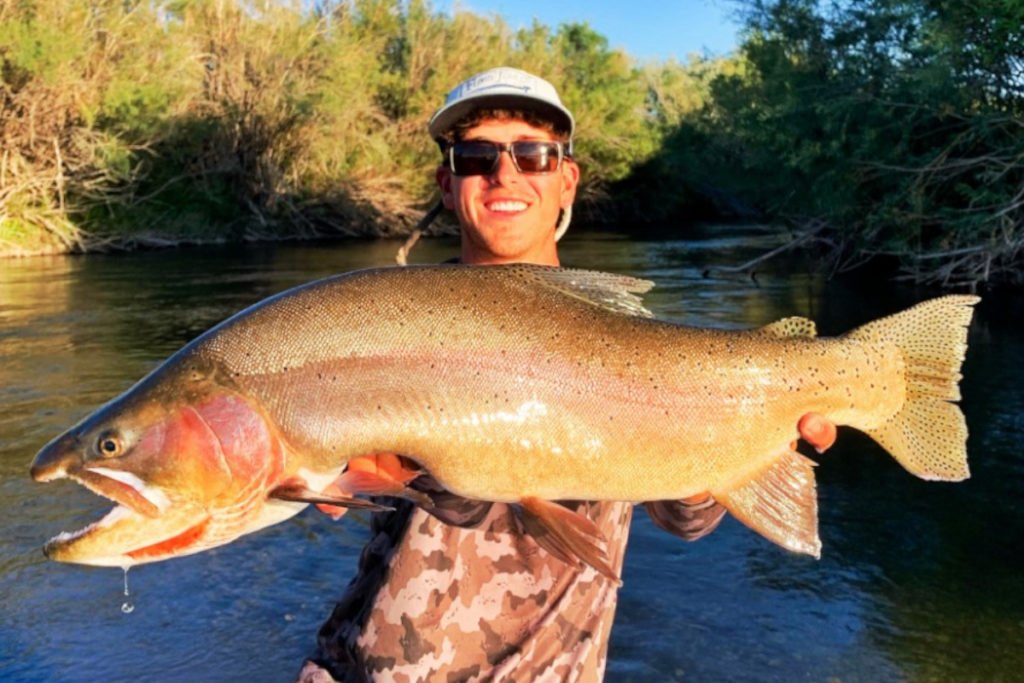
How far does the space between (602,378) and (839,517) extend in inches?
176

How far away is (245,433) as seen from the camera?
2.27m

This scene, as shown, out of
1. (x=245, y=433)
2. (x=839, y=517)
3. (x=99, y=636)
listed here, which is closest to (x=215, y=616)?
(x=99, y=636)

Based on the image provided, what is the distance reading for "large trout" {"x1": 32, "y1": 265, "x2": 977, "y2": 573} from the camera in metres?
2.27

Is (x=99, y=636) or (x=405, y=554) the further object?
(x=99, y=636)

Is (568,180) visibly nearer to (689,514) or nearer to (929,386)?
(689,514)

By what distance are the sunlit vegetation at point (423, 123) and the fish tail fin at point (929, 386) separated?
37.2 ft

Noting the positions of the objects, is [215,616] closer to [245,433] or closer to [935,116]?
[245,433]

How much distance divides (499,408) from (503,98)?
45.5 inches

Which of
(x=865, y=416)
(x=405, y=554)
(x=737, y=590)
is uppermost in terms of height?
(x=865, y=416)

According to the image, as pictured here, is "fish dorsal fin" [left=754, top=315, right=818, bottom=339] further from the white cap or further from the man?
the white cap

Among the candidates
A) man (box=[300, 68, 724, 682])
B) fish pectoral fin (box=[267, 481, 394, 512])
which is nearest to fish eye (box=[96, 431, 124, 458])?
fish pectoral fin (box=[267, 481, 394, 512])

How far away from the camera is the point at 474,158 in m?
3.05

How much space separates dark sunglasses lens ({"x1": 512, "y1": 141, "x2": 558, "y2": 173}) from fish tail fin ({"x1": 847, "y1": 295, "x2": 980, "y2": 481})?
1.07m

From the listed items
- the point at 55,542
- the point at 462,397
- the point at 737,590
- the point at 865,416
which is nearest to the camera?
the point at 55,542
